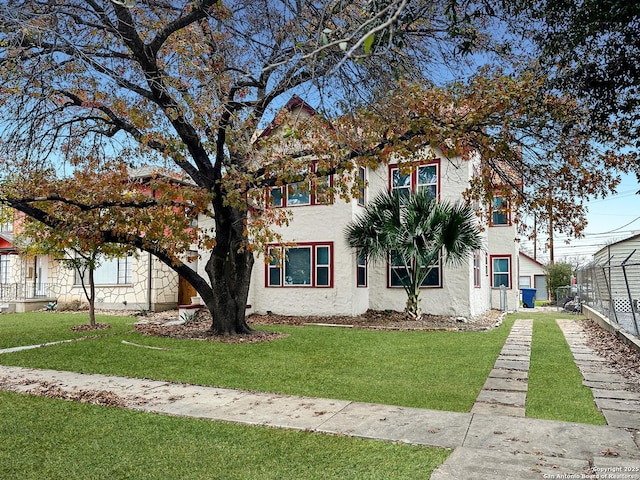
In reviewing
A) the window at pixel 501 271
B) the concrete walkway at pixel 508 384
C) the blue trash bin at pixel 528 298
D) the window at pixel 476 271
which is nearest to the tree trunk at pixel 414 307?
the window at pixel 476 271

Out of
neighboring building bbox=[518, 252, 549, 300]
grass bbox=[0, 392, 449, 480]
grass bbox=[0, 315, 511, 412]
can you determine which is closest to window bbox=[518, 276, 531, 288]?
neighboring building bbox=[518, 252, 549, 300]

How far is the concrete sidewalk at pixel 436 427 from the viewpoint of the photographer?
13.7ft

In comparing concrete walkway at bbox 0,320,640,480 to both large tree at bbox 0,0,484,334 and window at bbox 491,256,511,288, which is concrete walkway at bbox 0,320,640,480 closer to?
large tree at bbox 0,0,484,334

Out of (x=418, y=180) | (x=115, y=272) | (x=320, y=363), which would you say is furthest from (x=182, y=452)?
(x=115, y=272)

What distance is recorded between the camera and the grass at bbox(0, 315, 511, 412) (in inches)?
276

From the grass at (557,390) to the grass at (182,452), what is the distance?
6.61 ft

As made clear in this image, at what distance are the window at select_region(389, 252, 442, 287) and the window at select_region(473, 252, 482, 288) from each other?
1.56m

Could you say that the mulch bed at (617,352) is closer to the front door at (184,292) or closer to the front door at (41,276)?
the front door at (184,292)

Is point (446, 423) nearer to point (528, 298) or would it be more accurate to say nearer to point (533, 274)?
point (528, 298)

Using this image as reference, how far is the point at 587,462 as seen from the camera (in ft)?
14.0

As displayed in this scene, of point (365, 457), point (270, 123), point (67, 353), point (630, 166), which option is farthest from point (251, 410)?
point (270, 123)

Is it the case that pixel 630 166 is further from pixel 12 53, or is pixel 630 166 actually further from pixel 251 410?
pixel 12 53

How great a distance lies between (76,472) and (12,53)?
21.1ft

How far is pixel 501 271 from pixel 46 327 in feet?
56.8
